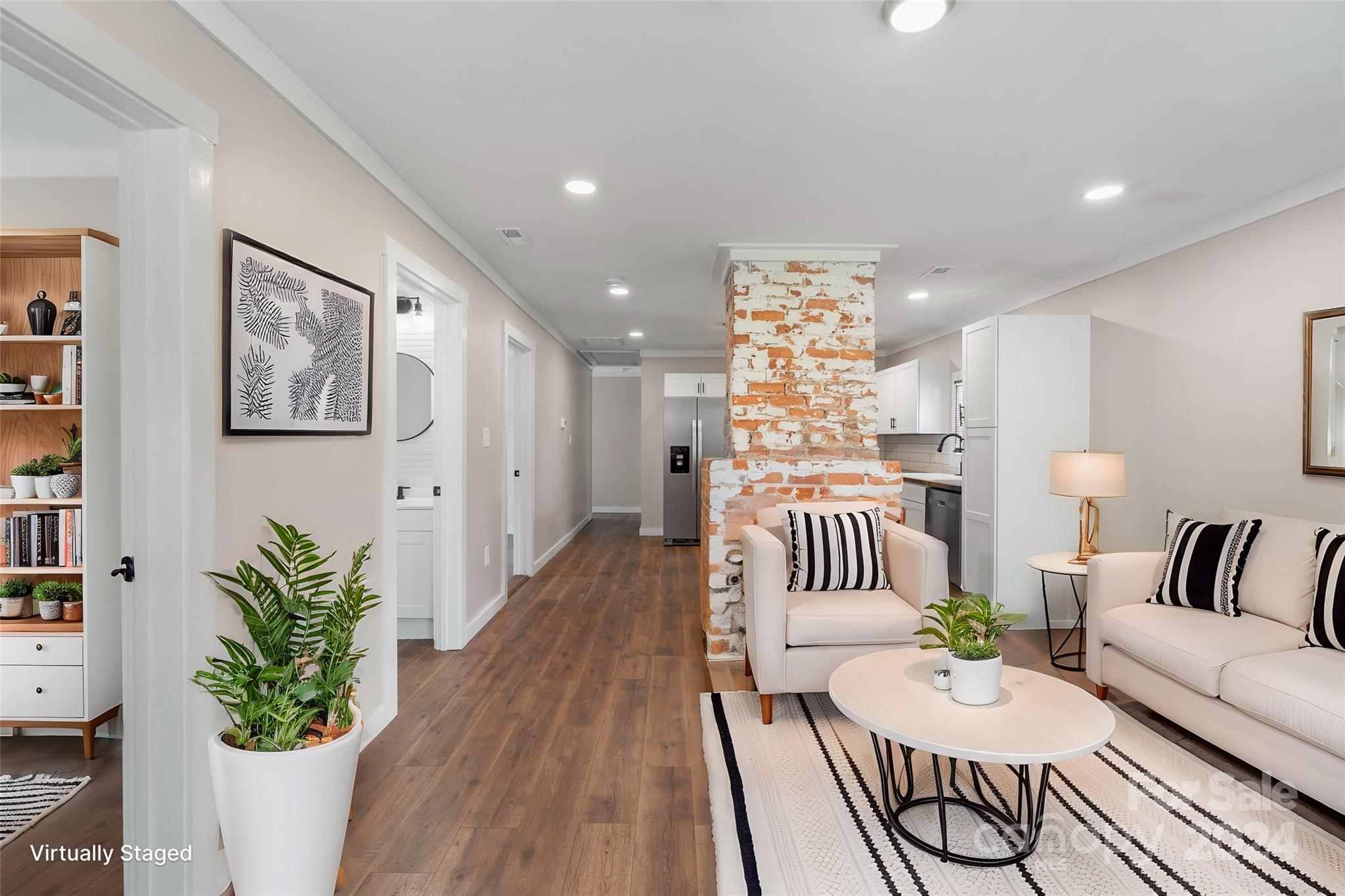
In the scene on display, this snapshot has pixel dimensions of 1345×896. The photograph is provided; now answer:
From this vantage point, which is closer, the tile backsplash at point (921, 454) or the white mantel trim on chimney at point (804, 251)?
the white mantel trim on chimney at point (804, 251)

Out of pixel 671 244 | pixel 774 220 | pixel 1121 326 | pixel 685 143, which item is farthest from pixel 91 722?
pixel 1121 326

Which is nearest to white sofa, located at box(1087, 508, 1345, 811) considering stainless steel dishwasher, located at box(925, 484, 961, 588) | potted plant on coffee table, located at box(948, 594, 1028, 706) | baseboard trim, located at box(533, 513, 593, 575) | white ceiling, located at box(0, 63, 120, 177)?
potted plant on coffee table, located at box(948, 594, 1028, 706)

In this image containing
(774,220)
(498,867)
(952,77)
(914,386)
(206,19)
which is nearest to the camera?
(206,19)

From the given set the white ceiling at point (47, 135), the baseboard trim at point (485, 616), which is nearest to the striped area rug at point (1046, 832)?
the baseboard trim at point (485, 616)

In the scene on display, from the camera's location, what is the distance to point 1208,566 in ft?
8.91

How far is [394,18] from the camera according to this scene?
172 cm

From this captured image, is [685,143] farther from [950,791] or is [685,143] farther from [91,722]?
[91,722]

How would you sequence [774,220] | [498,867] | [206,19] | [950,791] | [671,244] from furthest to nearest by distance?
[671,244] → [774,220] → [950,791] → [498,867] → [206,19]

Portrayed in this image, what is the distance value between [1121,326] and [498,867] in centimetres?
429

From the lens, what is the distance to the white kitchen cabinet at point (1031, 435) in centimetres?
416

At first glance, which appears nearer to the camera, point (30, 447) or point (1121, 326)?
point (30, 447)

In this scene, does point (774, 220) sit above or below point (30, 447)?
above

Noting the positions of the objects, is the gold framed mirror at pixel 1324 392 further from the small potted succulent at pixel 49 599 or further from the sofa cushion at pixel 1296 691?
the small potted succulent at pixel 49 599

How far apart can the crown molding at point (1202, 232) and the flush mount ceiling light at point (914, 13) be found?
2.25 metres
